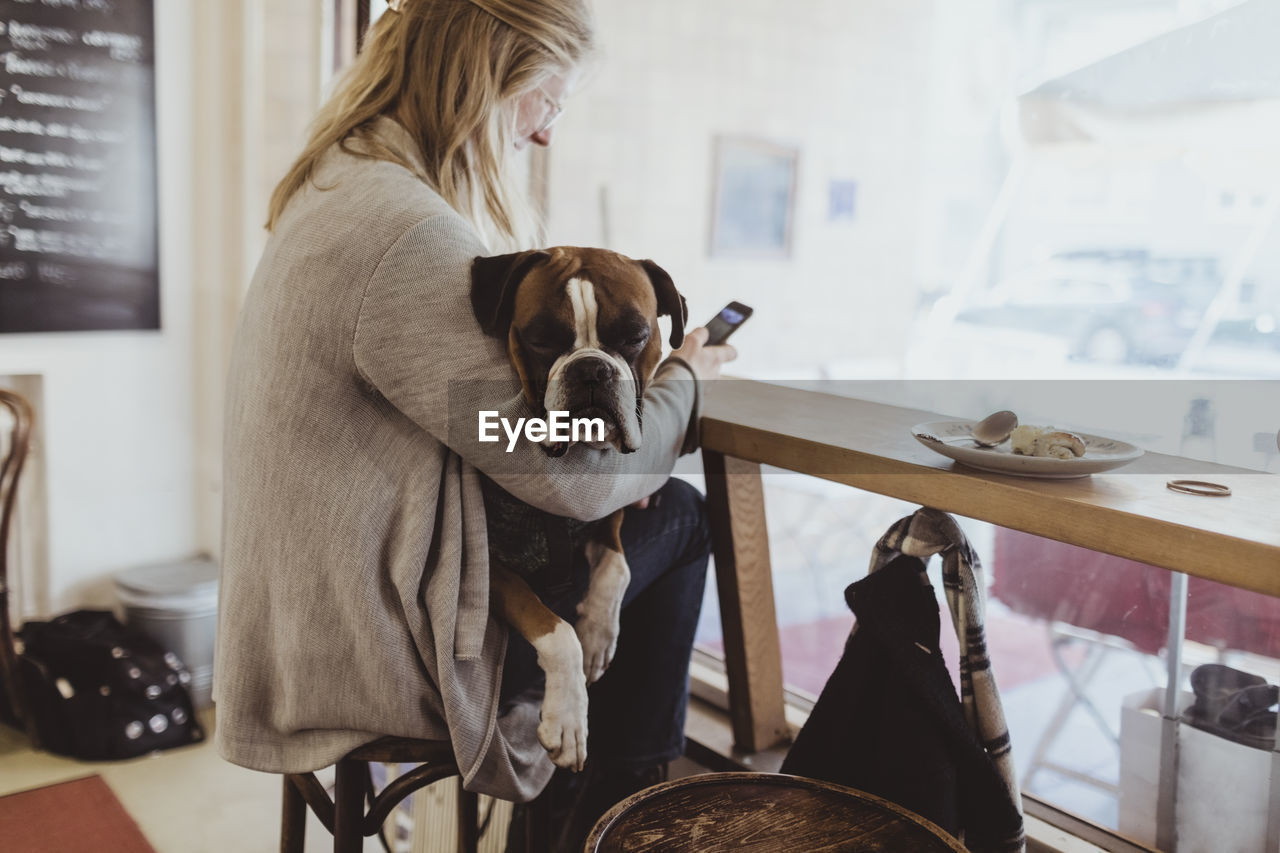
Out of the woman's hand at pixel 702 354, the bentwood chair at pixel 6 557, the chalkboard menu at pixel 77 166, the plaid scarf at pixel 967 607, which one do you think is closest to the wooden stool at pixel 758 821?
the plaid scarf at pixel 967 607

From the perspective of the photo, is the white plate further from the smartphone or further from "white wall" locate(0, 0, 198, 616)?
"white wall" locate(0, 0, 198, 616)

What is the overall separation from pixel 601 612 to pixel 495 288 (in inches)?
18.2

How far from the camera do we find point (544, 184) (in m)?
3.63

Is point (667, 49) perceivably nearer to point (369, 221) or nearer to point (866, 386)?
point (866, 386)

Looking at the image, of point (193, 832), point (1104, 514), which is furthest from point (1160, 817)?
point (193, 832)

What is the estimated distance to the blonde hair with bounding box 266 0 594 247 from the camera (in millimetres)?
1233

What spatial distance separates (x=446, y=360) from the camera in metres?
1.08

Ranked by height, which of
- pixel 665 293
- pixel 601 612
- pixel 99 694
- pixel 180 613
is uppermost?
pixel 665 293

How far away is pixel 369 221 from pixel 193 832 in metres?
1.74

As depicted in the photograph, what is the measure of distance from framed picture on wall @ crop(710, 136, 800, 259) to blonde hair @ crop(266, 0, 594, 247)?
3207 millimetres

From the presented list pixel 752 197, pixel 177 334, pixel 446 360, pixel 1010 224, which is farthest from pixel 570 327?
pixel 752 197

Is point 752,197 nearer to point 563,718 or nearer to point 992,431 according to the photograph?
point 992,431

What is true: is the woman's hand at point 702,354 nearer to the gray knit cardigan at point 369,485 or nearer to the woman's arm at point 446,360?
the gray knit cardigan at point 369,485

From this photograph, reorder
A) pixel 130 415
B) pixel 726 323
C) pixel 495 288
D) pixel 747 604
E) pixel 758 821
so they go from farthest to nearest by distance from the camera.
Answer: pixel 130 415, pixel 747 604, pixel 726 323, pixel 495 288, pixel 758 821
